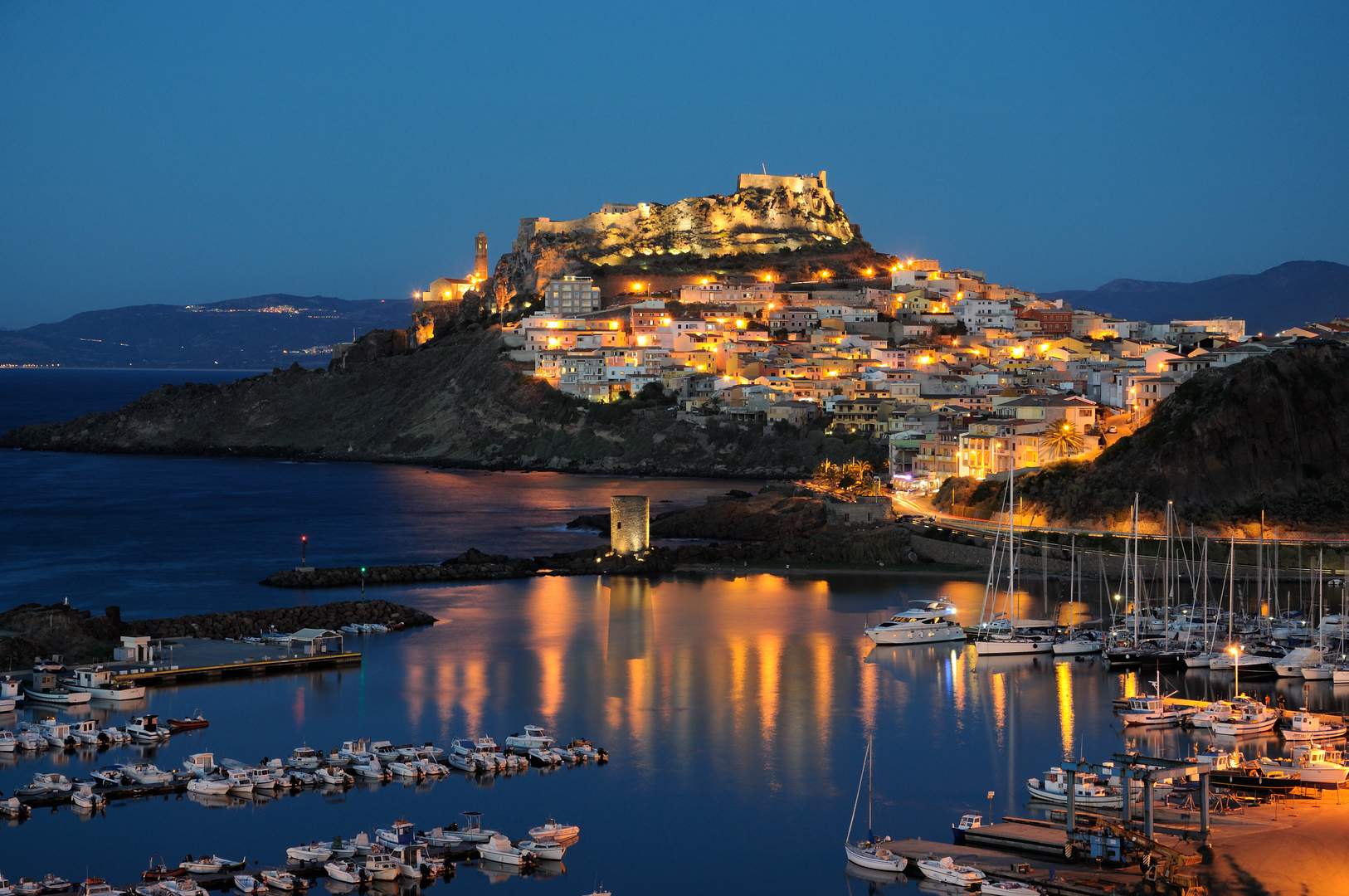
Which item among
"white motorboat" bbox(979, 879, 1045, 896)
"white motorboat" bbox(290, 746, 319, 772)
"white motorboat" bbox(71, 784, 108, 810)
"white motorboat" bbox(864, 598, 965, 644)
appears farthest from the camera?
"white motorboat" bbox(864, 598, 965, 644)

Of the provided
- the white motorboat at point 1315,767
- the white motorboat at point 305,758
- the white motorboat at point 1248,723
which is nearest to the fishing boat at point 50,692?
the white motorboat at point 305,758

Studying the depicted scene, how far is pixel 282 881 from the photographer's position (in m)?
13.7

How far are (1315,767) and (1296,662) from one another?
639 centimetres

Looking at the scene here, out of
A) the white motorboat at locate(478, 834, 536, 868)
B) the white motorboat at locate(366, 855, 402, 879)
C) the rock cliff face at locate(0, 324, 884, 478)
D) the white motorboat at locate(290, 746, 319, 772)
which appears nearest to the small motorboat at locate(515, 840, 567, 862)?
the white motorboat at locate(478, 834, 536, 868)

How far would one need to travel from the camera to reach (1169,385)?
40.6 m

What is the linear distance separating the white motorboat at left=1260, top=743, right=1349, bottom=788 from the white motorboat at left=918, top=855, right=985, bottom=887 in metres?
4.81

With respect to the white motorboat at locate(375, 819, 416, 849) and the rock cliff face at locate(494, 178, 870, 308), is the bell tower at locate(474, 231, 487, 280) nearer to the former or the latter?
the rock cliff face at locate(494, 178, 870, 308)

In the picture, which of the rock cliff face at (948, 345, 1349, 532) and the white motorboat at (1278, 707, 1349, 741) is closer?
the white motorboat at (1278, 707, 1349, 741)

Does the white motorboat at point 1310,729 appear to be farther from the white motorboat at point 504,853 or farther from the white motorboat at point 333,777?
the white motorboat at point 333,777

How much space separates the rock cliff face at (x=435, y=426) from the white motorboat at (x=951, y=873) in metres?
35.5

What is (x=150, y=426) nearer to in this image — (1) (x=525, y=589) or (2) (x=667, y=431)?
(2) (x=667, y=431)

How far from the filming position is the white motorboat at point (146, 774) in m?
16.9

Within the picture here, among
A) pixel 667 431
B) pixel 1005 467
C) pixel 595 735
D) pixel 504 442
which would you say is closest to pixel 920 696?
pixel 595 735

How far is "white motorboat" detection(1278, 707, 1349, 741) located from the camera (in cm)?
1836
